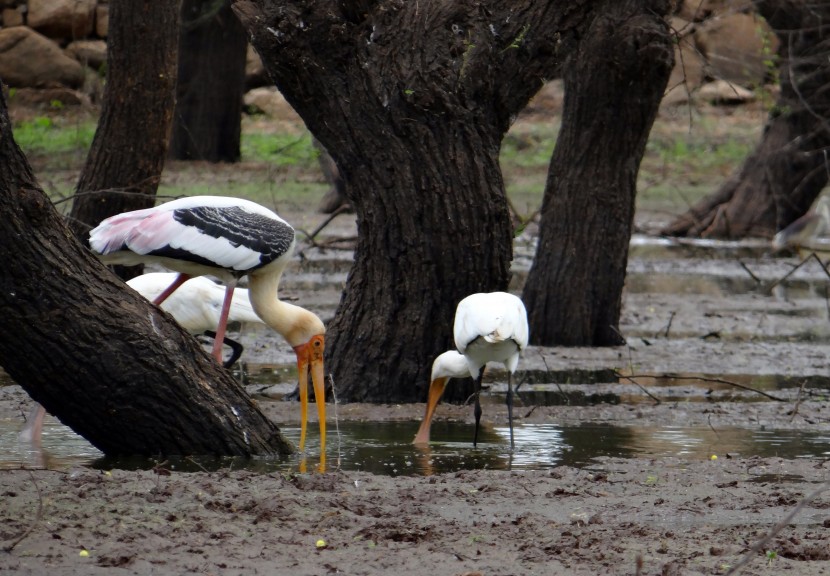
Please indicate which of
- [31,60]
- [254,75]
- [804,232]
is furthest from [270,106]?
[804,232]

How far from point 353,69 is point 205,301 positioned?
77.7 inches

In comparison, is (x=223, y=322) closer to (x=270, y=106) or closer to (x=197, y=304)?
(x=197, y=304)

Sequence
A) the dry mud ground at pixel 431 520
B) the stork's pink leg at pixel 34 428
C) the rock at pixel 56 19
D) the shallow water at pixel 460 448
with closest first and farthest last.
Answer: the dry mud ground at pixel 431 520 → the shallow water at pixel 460 448 → the stork's pink leg at pixel 34 428 → the rock at pixel 56 19

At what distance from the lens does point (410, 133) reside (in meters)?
7.80

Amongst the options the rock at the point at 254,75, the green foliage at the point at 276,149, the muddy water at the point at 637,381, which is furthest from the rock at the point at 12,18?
the muddy water at the point at 637,381

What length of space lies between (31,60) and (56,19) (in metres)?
0.98

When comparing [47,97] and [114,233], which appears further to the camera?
[47,97]

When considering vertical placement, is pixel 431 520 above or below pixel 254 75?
below

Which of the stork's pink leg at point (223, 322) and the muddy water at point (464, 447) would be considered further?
the stork's pink leg at point (223, 322)

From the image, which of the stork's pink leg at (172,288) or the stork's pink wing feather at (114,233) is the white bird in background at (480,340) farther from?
the stork's pink wing feather at (114,233)

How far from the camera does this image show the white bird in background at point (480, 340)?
7195mm

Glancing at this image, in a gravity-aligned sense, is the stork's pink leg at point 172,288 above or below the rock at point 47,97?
below

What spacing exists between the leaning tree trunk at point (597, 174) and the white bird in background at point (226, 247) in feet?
10.5

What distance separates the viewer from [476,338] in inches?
286
